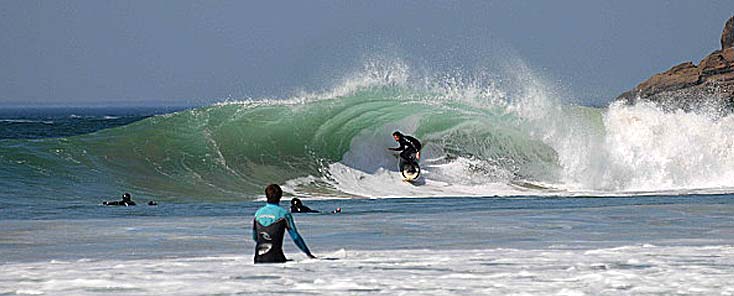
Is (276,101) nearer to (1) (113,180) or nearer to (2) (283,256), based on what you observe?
(1) (113,180)

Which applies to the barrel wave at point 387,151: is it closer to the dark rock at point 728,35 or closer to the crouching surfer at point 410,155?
the crouching surfer at point 410,155

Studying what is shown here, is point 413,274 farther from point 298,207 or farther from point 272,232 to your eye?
point 298,207

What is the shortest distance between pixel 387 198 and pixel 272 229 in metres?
10.7

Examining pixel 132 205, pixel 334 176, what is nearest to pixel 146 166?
pixel 334 176

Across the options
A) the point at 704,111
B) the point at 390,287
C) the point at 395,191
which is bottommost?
the point at 390,287

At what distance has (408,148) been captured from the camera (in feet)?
80.8

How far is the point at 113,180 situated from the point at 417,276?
13809 millimetres

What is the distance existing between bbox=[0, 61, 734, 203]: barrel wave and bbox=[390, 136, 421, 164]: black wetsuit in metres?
0.42

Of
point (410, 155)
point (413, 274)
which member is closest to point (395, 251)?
point (413, 274)

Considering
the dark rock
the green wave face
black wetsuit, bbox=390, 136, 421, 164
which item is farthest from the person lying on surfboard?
the dark rock

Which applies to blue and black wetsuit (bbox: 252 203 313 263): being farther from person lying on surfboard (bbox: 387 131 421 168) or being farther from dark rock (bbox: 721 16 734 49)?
dark rock (bbox: 721 16 734 49)

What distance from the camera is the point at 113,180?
2330 cm

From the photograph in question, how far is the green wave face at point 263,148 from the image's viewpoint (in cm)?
2327

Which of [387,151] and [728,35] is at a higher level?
[728,35]
